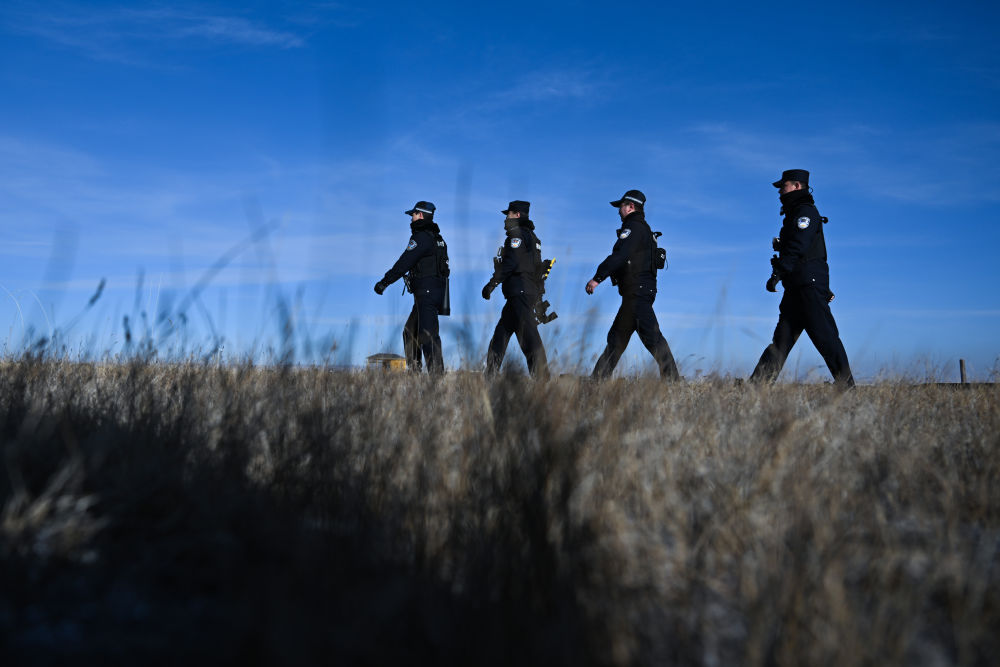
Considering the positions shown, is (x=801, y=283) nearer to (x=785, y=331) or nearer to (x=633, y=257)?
(x=785, y=331)

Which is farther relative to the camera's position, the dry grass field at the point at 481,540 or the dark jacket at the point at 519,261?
the dark jacket at the point at 519,261

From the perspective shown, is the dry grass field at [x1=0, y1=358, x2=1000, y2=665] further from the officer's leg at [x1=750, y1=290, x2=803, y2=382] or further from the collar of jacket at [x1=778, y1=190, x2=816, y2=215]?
the collar of jacket at [x1=778, y1=190, x2=816, y2=215]

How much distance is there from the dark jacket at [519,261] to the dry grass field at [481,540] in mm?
5079

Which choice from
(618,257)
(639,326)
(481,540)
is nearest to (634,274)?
(618,257)

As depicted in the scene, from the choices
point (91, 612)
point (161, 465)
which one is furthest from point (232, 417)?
point (91, 612)

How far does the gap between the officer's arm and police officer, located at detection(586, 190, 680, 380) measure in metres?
1.49

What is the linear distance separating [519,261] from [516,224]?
1.48 feet

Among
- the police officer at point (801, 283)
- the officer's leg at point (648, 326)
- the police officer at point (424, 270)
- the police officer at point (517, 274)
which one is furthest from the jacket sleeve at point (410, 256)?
the police officer at point (801, 283)

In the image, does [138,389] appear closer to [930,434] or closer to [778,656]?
[778,656]

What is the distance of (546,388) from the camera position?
150 inches

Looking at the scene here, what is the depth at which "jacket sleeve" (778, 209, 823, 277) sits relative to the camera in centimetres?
741

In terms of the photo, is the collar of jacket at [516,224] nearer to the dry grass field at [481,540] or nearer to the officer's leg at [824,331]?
the officer's leg at [824,331]

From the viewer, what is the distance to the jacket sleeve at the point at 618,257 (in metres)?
8.23

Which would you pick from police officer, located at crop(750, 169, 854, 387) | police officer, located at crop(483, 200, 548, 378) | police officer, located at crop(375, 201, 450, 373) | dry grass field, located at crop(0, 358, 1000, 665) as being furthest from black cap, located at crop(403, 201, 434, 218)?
dry grass field, located at crop(0, 358, 1000, 665)
